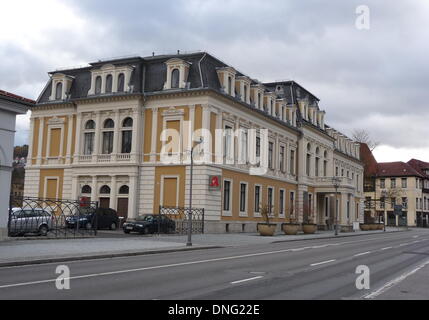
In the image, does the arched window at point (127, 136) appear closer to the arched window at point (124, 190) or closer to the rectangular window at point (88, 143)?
the arched window at point (124, 190)

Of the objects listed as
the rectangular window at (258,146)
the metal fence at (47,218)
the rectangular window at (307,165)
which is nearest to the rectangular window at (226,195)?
the rectangular window at (258,146)

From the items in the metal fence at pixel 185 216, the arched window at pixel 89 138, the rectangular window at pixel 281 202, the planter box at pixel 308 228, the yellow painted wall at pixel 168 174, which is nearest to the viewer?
the metal fence at pixel 185 216

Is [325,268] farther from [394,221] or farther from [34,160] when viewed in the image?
[394,221]

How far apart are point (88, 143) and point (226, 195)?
13.1m

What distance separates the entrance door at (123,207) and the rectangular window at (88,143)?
5664 mm

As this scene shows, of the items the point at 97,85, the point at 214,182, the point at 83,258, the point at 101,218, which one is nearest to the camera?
the point at 83,258

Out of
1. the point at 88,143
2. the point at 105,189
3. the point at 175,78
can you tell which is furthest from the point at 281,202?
the point at 88,143

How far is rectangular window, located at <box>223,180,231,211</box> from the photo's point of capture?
42244 mm

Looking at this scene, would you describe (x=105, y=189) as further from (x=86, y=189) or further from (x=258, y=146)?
(x=258, y=146)

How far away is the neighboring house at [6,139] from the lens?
75.1 feet

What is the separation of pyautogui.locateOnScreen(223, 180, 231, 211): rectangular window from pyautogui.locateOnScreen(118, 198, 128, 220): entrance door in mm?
8064

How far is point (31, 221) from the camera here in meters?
27.0

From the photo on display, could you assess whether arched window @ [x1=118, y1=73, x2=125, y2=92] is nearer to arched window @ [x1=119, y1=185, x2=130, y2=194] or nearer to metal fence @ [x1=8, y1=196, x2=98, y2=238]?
arched window @ [x1=119, y1=185, x2=130, y2=194]

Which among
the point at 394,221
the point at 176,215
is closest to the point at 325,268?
the point at 176,215
